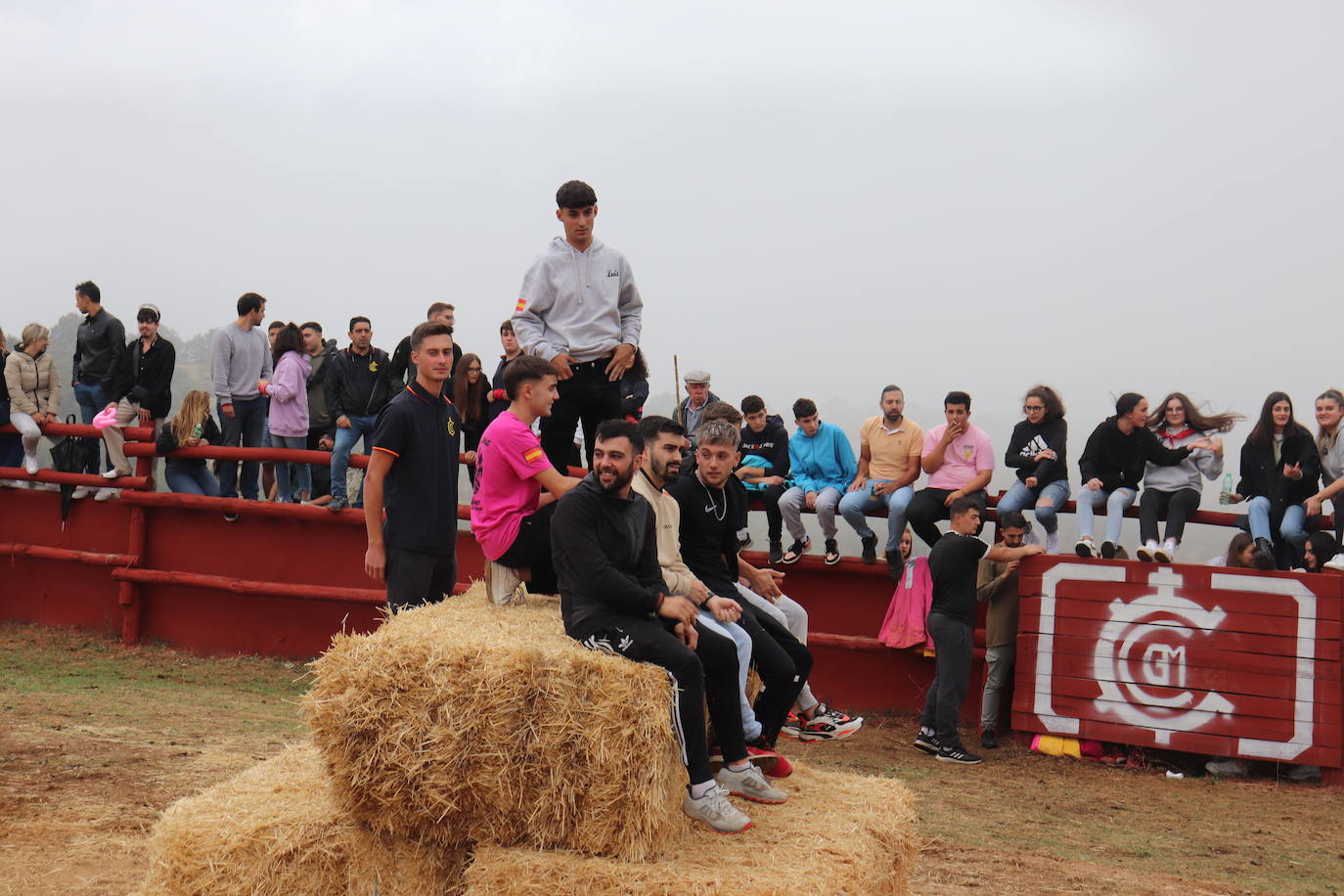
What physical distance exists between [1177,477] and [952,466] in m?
1.82

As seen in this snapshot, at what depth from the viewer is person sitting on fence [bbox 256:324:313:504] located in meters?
12.2

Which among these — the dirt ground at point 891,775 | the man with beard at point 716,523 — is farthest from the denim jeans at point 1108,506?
the man with beard at point 716,523

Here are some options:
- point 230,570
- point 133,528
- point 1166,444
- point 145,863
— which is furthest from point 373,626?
point 1166,444

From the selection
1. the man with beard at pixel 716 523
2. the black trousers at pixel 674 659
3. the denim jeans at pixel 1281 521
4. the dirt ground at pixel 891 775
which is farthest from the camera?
the denim jeans at pixel 1281 521

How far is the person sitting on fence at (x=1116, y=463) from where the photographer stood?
35.0 feet

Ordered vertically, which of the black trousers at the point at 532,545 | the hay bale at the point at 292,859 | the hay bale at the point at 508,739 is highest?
the black trousers at the point at 532,545

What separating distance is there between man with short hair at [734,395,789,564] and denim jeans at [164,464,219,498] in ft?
17.5

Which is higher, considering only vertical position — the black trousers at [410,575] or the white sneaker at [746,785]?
the black trousers at [410,575]

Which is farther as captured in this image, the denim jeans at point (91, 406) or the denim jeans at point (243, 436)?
the denim jeans at point (91, 406)

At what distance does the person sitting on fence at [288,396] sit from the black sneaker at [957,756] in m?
6.57

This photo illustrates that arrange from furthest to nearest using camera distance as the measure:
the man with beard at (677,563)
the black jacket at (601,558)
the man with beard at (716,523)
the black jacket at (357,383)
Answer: the black jacket at (357,383), the man with beard at (716,523), the man with beard at (677,563), the black jacket at (601,558)

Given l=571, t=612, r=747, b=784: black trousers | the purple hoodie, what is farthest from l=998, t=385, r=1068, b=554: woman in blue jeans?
the purple hoodie

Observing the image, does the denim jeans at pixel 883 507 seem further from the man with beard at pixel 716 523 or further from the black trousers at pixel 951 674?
the man with beard at pixel 716 523

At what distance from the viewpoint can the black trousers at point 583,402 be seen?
7496 mm
